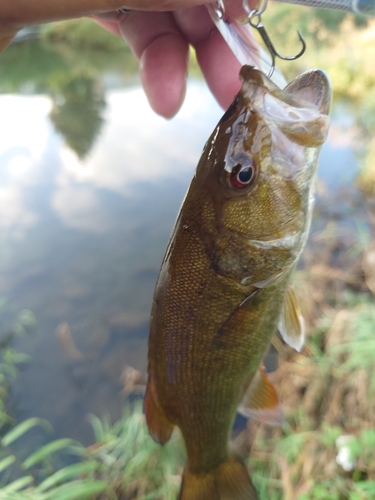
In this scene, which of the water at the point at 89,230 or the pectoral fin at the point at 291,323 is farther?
the water at the point at 89,230

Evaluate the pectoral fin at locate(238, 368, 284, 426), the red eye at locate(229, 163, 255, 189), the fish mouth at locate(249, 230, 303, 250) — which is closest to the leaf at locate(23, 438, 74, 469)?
the pectoral fin at locate(238, 368, 284, 426)

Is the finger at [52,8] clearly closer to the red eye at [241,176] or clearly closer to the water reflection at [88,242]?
the red eye at [241,176]

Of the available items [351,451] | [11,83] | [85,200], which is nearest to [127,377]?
[351,451]

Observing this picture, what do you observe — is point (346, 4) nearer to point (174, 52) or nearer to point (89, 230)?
point (174, 52)

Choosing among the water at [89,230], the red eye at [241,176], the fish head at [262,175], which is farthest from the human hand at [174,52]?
the water at [89,230]

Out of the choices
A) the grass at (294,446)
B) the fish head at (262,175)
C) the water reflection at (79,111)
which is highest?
the water reflection at (79,111)

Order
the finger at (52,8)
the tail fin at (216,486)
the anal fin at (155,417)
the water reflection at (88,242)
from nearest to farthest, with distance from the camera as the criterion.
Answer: the finger at (52,8)
the anal fin at (155,417)
the tail fin at (216,486)
the water reflection at (88,242)

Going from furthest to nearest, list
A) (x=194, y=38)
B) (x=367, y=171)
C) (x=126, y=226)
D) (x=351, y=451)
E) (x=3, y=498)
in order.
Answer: (x=126, y=226) → (x=367, y=171) → (x=351, y=451) → (x=3, y=498) → (x=194, y=38)

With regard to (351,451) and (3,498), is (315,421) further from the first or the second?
(3,498)

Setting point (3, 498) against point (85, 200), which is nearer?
point (3, 498)
